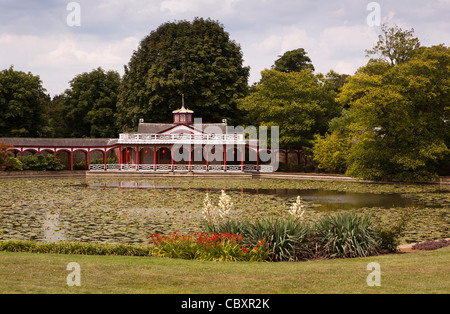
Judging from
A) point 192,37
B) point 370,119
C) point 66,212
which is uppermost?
point 192,37

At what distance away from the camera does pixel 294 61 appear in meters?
63.8

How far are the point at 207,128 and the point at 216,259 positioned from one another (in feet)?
127

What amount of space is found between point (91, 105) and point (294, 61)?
27129mm

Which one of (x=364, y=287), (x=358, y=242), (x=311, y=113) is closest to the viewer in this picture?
(x=364, y=287)

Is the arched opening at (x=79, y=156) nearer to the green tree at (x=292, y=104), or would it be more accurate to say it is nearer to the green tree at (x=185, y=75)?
the green tree at (x=185, y=75)

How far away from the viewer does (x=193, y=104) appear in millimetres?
51656

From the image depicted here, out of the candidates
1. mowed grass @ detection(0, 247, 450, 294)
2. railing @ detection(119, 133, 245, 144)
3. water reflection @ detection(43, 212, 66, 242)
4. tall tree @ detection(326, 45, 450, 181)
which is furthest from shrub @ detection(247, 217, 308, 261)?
railing @ detection(119, 133, 245, 144)

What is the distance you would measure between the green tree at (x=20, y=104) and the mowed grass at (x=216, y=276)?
45.4 metres

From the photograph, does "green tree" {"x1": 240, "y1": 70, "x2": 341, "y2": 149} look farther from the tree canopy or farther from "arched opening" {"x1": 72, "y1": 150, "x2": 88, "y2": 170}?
"arched opening" {"x1": 72, "y1": 150, "x2": 88, "y2": 170}

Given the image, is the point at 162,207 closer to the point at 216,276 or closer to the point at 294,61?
the point at 216,276

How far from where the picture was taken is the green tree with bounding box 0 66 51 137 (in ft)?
167

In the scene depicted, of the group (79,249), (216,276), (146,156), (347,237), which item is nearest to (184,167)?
(146,156)
